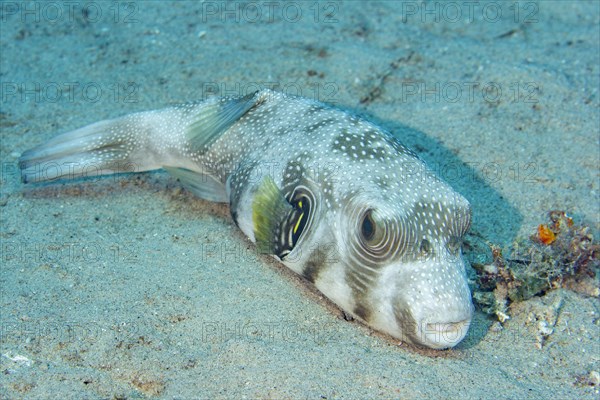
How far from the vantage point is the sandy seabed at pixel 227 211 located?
2865mm

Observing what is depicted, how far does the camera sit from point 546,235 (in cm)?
375

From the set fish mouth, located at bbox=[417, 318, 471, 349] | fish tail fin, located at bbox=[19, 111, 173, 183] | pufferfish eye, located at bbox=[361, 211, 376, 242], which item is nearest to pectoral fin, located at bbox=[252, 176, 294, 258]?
pufferfish eye, located at bbox=[361, 211, 376, 242]

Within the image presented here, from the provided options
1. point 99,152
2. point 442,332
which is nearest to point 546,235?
point 442,332

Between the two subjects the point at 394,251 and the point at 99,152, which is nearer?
the point at 394,251

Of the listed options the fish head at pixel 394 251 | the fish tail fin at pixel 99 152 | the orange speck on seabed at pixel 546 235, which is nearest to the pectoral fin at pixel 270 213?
the fish head at pixel 394 251

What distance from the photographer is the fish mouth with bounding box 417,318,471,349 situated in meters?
2.89

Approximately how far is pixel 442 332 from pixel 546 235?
1344mm

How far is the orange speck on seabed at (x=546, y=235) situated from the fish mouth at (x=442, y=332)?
1.17 metres

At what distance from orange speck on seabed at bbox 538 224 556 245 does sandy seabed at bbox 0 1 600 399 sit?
28cm

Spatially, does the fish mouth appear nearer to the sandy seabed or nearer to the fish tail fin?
the sandy seabed

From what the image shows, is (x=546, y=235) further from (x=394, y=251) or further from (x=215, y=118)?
(x=215, y=118)

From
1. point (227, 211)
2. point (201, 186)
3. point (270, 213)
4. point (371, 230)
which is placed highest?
point (371, 230)

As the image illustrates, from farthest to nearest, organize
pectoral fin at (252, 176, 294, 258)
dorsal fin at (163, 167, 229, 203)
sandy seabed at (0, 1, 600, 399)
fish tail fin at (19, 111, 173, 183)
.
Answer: fish tail fin at (19, 111, 173, 183), dorsal fin at (163, 167, 229, 203), pectoral fin at (252, 176, 294, 258), sandy seabed at (0, 1, 600, 399)

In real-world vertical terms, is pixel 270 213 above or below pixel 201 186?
above
